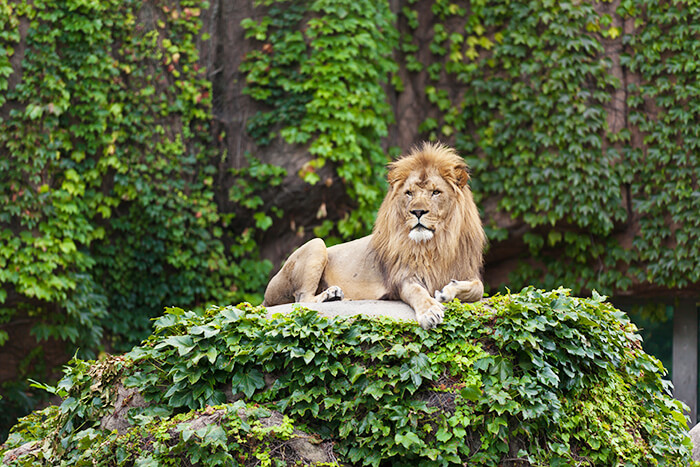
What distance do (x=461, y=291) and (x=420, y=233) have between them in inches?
18.2

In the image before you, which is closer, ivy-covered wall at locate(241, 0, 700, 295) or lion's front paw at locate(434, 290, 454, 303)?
lion's front paw at locate(434, 290, 454, 303)

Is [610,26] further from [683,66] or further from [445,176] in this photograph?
[445,176]

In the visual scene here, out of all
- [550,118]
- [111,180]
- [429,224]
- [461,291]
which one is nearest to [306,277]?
[429,224]

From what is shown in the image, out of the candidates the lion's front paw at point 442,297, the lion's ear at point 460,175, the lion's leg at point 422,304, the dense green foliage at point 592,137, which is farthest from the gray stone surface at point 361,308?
the dense green foliage at point 592,137

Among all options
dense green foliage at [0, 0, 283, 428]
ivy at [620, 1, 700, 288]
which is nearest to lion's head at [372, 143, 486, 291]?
dense green foliage at [0, 0, 283, 428]

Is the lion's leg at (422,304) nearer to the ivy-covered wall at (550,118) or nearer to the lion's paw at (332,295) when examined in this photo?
the lion's paw at (332,295)

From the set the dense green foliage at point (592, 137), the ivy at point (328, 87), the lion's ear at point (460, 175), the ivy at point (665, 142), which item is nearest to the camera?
the lion's ear at point (460, 175)

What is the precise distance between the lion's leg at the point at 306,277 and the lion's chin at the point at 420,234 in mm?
678

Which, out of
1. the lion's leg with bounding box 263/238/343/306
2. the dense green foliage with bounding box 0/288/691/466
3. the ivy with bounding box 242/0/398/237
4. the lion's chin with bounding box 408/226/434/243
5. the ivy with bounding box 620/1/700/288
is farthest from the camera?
the ivy with bounding box 242/0/398/237

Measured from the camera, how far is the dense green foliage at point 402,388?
14.6ft

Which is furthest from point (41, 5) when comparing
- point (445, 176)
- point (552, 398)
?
point (552, 398)

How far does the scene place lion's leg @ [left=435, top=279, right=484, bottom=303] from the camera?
503 centimetres

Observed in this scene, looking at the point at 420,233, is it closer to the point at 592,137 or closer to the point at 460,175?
the point at 460,175

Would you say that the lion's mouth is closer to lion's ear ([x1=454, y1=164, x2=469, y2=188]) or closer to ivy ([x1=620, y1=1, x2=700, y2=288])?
lion's ear ([x1=454, y1=164, x2=469, y2=188])
